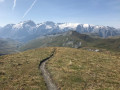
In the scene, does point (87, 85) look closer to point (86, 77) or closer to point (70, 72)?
point (86, 77)

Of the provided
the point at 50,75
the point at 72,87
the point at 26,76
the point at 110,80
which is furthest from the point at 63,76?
the point at 110,80

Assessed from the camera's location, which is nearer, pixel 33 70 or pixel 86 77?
pixel 86 77

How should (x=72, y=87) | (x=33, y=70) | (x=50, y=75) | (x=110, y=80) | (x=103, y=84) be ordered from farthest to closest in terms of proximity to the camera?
(x=33, y=70) < (x=50, y=75) < (x=110, y=80) < (x=103, y=84) < (x=72, y=87)

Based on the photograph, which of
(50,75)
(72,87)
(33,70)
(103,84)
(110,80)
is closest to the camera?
(72,87)

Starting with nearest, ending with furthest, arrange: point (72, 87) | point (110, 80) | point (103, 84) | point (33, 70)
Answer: point (72, 87) < point (103, 84) < point (110, 80) < point (33, 70)

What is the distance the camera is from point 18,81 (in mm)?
31250

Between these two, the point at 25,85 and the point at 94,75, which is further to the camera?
the point at 94,75

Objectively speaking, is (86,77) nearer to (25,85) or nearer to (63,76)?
(63,76)

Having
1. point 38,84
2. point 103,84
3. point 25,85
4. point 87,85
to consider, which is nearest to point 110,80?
point 103,84

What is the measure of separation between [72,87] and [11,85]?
1265 centimetres

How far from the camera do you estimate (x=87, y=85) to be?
3000 centimetres

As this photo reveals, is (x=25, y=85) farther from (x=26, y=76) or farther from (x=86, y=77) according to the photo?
(x=86, y=77)

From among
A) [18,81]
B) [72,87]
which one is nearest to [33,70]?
[18,81]

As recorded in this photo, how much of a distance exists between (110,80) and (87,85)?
7075 mm
